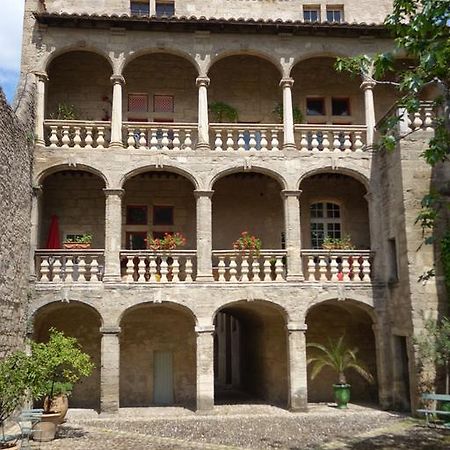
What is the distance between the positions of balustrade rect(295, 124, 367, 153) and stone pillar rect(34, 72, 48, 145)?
7.20m

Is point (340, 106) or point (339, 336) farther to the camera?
point (340, 106)

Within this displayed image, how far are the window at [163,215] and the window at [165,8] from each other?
22.1 feet

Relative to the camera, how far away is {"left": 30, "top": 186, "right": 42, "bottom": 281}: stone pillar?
49.5 ft

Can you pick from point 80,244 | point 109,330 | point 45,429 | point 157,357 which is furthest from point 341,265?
point 45,429

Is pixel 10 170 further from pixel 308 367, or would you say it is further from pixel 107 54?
pixel 308 367

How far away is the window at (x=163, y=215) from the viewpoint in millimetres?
17973

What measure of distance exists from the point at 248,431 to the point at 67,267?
250 inches

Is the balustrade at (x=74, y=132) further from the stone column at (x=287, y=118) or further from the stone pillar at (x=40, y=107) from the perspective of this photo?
the stone column at (x=287, y=118)

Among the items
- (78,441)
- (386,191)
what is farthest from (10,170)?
(386,191)

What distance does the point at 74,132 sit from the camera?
53.9 feet

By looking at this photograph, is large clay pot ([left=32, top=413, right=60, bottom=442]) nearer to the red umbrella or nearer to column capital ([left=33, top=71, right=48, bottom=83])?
the red umbrella

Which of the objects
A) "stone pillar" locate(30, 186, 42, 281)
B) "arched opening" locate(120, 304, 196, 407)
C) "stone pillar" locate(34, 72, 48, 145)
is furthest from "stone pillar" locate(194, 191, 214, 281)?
"stone pillar" locate(34, 72, 48, 145)

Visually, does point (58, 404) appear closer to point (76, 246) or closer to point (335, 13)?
point (76, 246)

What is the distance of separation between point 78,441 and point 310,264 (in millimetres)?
7400
